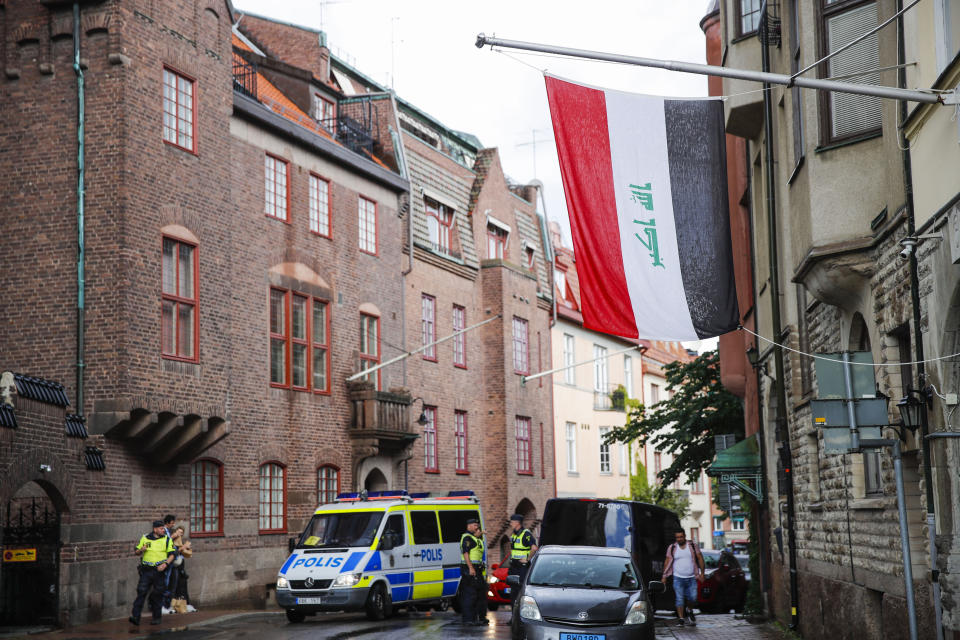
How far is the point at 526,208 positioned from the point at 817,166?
34185 mm

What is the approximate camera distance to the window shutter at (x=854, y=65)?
13.5 metres

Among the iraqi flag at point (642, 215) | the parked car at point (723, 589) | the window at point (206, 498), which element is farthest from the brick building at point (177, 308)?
the iraqi flag at point (642, 215)

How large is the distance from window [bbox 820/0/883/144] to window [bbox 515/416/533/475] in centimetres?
2993

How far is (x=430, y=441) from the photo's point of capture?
3762 centimetres

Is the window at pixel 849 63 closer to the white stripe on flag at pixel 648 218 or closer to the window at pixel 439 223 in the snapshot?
the white stripe on flag at pixel 648 218

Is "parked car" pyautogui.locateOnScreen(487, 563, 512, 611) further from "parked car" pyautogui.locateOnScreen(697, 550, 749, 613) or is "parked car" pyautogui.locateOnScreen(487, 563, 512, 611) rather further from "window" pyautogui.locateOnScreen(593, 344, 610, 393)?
"window" pyautogui.locateOnScreen(593, 344, 610, 393)

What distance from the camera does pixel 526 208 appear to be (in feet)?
156

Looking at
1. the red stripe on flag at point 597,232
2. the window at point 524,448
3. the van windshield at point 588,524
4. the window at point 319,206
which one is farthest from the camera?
the window at point 524,448

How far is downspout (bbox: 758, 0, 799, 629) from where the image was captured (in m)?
18.5

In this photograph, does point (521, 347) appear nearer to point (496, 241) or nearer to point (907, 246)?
point (496, 241)

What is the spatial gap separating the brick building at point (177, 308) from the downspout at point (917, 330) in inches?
558

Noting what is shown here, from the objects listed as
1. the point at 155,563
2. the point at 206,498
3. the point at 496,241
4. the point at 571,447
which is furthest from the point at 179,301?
the point at 571,447

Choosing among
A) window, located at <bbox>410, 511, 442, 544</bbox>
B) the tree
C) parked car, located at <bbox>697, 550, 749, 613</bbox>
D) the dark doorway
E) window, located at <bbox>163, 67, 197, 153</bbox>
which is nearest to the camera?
the dark doorway

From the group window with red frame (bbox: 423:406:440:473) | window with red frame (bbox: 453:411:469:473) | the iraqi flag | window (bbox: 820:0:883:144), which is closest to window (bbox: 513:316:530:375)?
window with red frame (bbox: 453:411:469:473)
